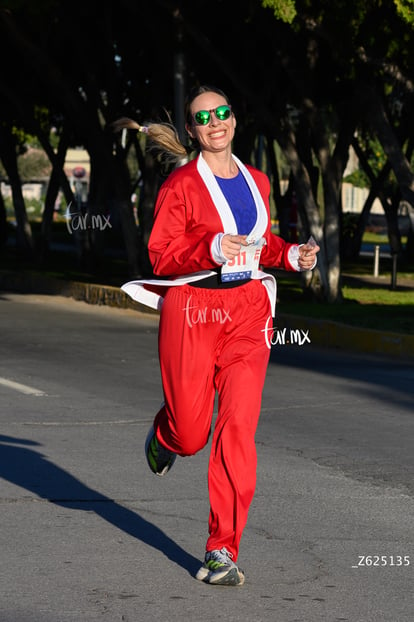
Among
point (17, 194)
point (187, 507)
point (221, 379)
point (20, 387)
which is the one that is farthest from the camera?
point (17, 194)

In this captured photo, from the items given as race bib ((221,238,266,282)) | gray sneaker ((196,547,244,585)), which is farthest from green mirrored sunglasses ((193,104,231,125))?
gray sneaker ((196,547,244,585))

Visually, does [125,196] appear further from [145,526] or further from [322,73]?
[145,526]

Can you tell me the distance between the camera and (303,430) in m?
9.70

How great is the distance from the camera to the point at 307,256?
579 cm

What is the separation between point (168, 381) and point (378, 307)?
13457 millimetres

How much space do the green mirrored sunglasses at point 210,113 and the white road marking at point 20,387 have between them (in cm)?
592

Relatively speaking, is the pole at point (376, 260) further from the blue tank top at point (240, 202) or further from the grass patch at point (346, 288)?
the blue tank top at point (240, 202)

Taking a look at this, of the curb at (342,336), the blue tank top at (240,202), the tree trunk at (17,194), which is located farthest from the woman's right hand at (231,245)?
the tree trunk at (17,194)

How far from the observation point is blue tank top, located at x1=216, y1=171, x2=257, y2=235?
5.66m

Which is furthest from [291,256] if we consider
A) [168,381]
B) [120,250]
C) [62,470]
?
[120,250]

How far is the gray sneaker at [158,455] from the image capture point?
19.4 ft

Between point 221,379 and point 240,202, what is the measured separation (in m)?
0.72

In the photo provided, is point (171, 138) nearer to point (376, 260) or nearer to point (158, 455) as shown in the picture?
point (158, 455)

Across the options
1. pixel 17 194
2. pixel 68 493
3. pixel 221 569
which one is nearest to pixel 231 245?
pixel 221 569
